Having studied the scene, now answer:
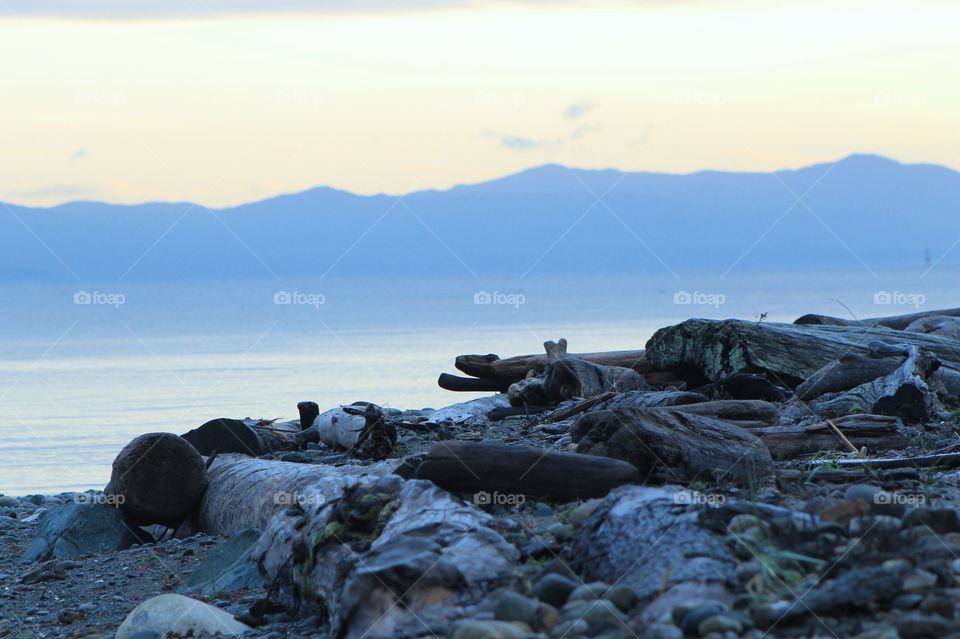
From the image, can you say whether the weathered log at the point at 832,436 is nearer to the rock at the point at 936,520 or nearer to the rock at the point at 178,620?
the rock at the point at 936,520

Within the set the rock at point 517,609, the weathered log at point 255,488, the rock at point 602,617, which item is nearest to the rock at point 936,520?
the rock at point 602,617

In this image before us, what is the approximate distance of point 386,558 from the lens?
14.9 ft

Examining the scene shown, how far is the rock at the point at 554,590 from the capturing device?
4.19m

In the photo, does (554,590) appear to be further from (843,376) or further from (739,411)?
(843,376)

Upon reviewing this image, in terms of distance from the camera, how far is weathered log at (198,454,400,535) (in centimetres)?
785

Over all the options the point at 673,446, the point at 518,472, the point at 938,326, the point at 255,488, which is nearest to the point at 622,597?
the point at 518,472

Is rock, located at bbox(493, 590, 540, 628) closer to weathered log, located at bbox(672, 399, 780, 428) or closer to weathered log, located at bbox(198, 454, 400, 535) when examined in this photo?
weathered log, located at bbox(198, 454, 400, 535)

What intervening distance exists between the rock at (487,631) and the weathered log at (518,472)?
177cm

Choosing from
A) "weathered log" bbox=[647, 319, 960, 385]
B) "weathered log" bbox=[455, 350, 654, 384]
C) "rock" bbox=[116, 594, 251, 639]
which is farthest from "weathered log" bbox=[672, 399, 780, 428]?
"weathered log" bbox=[455, 350, 654, 384]

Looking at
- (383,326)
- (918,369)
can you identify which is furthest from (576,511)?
(383,326)

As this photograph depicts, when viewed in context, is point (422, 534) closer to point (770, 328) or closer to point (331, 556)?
point (331, 556)

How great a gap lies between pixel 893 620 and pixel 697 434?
107 inches

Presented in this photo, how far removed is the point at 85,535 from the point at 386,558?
509 cm

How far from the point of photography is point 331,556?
527 cm
